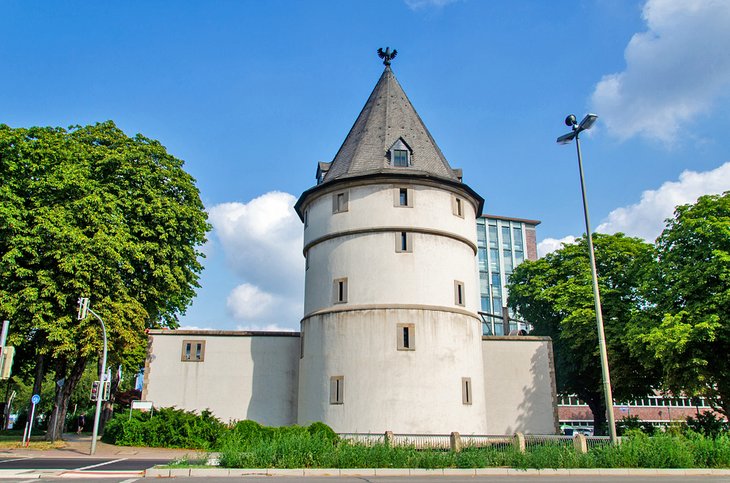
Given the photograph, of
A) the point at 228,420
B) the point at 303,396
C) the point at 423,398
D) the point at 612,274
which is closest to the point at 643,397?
the point at 612,274

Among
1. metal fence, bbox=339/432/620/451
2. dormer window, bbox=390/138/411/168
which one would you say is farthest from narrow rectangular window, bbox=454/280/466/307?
dormer window, bbox=390/138/411/168

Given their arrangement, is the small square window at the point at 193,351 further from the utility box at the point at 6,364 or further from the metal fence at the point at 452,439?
the utility box at the point at 6,364

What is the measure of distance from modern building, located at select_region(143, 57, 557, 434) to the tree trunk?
380cm

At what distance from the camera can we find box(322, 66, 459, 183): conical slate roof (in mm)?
28812

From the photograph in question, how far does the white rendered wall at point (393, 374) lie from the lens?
24859 millimetres

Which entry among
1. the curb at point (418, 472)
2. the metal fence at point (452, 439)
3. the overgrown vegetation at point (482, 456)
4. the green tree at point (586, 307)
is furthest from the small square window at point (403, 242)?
the green tree at point (586, 307)

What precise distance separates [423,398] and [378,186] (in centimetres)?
978

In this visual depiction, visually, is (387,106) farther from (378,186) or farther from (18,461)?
(18,461)

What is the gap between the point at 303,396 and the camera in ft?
89.9

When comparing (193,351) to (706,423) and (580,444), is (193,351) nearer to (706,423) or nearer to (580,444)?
(580,444)

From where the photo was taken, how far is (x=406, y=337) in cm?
2581

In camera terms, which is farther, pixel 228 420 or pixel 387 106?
pixel 387 106

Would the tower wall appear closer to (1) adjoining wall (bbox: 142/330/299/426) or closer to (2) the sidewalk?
(1) adjoining wall (bbox: 142/330/299/426)

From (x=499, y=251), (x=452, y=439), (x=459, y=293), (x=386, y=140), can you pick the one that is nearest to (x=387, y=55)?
(x=386, y=140)
